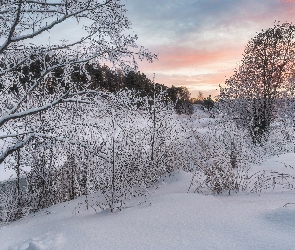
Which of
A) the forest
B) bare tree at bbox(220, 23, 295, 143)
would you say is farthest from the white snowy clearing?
bare tree at bbox(220, 23, 295, 143)

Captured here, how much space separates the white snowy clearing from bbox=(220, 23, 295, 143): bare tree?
12376 mm

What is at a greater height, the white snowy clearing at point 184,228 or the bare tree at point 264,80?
the bare tree at point 264,80

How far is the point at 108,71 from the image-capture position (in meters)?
4.77

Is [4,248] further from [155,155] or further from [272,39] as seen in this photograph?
[272,39]

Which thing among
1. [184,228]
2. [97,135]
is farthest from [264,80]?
[184,228]

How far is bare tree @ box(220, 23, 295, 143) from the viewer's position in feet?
50.0

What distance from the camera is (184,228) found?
2.50 meters

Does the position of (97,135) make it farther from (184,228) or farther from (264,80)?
(264,80)

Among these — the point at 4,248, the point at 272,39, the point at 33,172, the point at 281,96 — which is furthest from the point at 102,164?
the point at 272,39

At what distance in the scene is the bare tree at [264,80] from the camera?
1524 cm

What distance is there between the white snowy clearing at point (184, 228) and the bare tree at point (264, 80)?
40.6ft

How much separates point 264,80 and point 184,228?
14520 mm

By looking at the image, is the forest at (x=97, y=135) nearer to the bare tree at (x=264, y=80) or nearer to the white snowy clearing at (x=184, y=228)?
the white snowy clearing at (x=184, y=228)

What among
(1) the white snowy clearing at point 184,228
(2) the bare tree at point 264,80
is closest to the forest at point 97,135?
(1) the white snowy clearing at point 184,228
